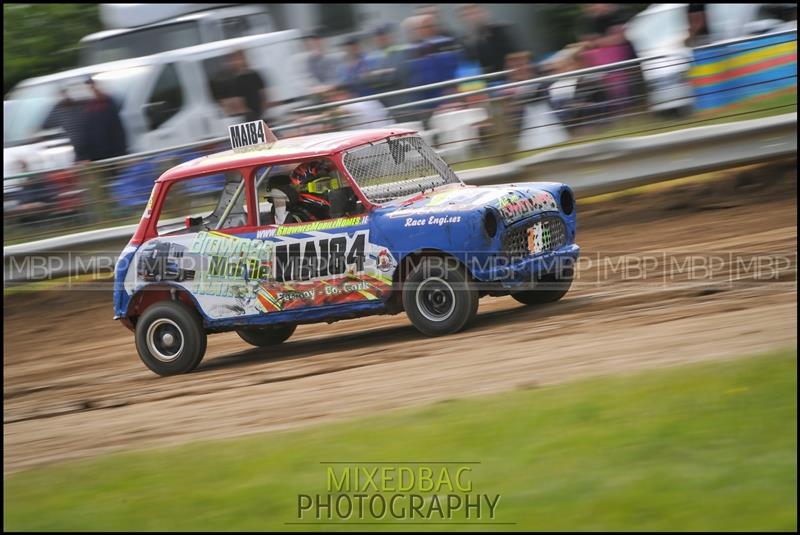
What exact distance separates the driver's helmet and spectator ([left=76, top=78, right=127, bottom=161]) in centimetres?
586

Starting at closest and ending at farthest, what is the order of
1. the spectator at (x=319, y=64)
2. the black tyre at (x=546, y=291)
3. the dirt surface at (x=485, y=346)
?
the dirt surface at (x=485, y=346)
the black tyre at (x=546, y=291)
the spectator at (x=319, y=64)

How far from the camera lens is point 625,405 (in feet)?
19.0

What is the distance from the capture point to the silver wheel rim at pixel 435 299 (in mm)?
8453

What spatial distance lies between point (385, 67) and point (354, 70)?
0.44 meters

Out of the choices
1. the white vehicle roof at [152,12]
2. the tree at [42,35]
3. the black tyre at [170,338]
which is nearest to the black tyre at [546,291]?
the black tyre at [170,338]

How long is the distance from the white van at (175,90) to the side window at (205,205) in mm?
4477

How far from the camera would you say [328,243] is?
8648 mm

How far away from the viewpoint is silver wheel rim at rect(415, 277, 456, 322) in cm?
845

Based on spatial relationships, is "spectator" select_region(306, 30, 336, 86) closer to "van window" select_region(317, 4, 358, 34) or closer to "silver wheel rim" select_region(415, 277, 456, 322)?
"van window" select_region(317, 4, 358, 34)

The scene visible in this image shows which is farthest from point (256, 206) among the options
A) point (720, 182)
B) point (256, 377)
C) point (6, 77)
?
point (6, 77)

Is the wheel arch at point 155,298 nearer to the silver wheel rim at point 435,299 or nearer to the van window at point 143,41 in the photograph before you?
the silver wheel rim at point 435,299

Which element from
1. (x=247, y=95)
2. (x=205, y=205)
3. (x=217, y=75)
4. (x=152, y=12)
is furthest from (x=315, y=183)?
(x=152, y=12)

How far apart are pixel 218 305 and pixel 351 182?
1.56 metres

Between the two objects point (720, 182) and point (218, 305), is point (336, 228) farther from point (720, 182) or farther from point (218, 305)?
point (720, 182)
